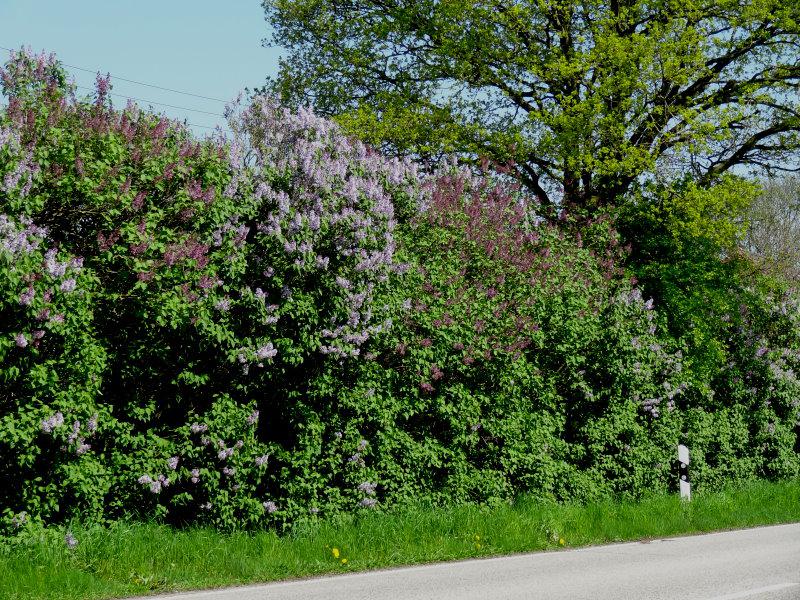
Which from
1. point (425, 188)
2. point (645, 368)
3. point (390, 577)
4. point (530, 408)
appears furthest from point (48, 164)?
point (645, 368)

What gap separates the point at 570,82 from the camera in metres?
21.6

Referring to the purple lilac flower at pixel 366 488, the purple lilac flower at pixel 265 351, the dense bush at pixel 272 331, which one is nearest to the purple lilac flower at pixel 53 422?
the dense bush at pixel 272 331

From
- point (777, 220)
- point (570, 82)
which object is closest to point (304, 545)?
point (570, 82)

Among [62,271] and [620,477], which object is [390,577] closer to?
[62,271]

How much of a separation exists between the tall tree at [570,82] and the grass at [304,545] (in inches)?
338

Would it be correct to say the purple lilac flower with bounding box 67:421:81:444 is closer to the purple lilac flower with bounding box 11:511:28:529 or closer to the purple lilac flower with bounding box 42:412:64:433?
the purple lilac flower with bounding box 42:412:64:433

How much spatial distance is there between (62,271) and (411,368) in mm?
5382

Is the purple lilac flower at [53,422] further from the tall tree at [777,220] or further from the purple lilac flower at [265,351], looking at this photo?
the tall tree at [777,220]

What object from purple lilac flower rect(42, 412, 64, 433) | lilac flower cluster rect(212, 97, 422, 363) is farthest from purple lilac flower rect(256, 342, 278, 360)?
purple lilac flower rect(42, 412, 64, 433)

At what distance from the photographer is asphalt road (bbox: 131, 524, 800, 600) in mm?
8320

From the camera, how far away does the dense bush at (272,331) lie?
351 inches

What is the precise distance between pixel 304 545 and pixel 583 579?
10.3 ft

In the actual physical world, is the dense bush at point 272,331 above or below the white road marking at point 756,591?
above

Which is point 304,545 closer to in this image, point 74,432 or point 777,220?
point 74,432
